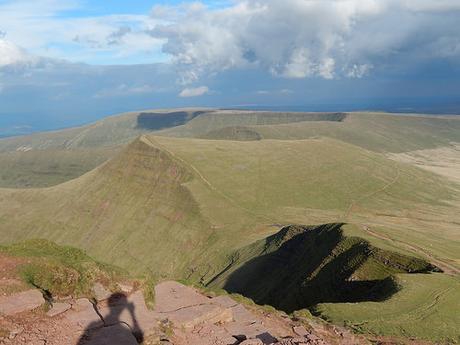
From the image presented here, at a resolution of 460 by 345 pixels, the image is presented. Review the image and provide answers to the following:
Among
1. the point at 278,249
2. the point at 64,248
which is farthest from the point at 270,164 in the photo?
the point at 64,248

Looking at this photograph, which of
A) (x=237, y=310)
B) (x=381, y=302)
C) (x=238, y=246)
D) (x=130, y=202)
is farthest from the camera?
(x=130, y=202)

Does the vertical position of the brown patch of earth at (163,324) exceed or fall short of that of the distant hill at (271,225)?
it exceeds it

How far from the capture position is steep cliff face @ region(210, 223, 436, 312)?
59.1 m

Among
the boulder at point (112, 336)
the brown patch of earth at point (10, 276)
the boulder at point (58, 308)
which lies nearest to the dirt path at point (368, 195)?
the brown patch of earth at point (10, 276)

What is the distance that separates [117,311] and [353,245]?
1969 inches

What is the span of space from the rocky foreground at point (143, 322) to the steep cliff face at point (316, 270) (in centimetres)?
2250

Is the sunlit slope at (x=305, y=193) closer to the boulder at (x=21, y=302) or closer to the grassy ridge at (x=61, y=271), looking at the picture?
the grassy ridge at (x=61, y=271)

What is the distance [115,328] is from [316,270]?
48.5 meters

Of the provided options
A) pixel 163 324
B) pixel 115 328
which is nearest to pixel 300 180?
pixel 163 324

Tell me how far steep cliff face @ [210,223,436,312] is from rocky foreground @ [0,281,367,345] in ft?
73.8

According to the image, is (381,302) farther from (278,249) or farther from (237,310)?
(278,249)

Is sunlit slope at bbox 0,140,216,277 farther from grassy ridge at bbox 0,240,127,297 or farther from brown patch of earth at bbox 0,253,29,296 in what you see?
brown patch of earth at bbox 0,253,29,296

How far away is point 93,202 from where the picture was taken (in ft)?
571

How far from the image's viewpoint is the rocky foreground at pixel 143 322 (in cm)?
2348
